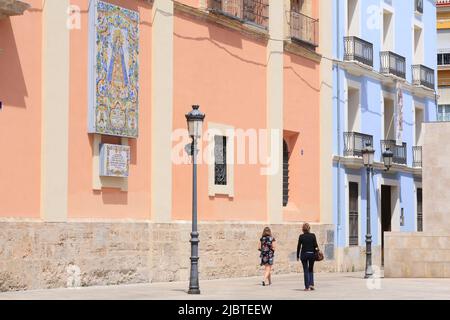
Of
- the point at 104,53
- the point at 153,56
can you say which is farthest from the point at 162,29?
the point at 104,53

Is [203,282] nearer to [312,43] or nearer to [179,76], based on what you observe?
[179,76]

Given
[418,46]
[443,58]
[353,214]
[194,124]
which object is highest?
[443,58]

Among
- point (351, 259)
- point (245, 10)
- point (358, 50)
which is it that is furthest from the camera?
point (358, 50)

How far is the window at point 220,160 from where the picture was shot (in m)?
25.3

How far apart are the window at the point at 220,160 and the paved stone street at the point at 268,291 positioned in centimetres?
257

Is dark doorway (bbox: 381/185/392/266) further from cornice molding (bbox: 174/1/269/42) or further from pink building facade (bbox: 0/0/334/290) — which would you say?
cornice molding (bbox: 174/1/269/42)

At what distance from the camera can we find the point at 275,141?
27.8 m

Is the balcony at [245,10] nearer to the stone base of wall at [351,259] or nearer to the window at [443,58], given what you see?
the stone base of wall at [351,259]

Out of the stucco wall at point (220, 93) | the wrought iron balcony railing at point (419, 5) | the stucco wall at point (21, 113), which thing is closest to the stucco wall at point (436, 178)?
the stucco wall at point (220, 93)

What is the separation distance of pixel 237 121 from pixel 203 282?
4.83 meters

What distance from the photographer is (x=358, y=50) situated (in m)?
33.2

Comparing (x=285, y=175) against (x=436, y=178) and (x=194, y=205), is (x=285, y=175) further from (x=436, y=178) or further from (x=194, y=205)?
(x=194, y=205)

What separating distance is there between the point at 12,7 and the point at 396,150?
20.5 metres

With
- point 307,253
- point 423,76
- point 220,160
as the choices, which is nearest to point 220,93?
point 220,160
